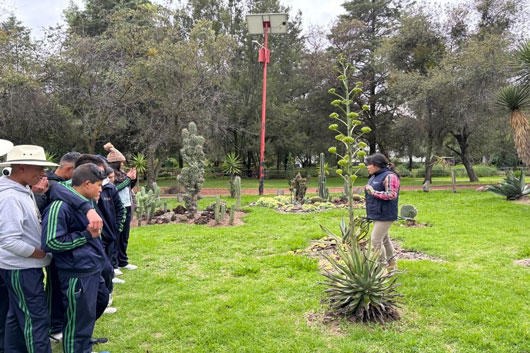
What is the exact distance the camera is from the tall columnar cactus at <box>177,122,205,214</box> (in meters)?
10.3

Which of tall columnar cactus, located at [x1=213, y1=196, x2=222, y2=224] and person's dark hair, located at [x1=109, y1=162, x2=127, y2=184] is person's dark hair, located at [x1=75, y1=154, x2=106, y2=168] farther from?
tall columnar cactus, located at [x1=213, y1=196, x2=222, y2=224]

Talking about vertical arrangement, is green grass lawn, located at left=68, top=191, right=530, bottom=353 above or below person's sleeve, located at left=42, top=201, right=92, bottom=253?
below

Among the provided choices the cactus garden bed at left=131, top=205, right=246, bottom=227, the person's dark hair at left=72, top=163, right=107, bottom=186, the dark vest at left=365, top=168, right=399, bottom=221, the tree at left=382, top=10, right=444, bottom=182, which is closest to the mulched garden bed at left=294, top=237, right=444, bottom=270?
the dark vest at left=365, top=168, right=399, bottom=221

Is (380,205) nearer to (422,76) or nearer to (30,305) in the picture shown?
(30,305)

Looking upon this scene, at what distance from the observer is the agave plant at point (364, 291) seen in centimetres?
371

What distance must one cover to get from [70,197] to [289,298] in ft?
9.06

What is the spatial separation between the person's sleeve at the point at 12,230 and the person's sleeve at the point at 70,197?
249mm

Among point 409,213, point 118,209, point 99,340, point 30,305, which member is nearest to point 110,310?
point 99,340

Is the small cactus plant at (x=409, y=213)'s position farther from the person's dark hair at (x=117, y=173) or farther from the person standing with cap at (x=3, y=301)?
the person standing with cap at (x=3, y=301)

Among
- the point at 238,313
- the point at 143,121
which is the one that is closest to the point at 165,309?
the point at 238,313

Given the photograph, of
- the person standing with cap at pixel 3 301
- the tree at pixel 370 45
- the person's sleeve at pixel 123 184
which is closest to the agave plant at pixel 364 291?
the person standing with cap at pixel 3 301

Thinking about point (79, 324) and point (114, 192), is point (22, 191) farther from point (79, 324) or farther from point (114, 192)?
point (114, 192)

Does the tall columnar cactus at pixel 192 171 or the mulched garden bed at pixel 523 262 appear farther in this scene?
the tall columnar cactus at pixel 192 171

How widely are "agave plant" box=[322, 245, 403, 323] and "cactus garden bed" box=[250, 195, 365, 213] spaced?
24.1 feet
